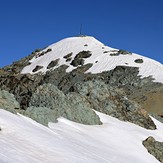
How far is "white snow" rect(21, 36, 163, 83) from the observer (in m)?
73.3

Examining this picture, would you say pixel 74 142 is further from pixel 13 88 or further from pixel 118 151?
pixel 13 88

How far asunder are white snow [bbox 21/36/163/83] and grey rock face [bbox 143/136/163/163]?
45696 mm

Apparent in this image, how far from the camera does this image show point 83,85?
30.3 m

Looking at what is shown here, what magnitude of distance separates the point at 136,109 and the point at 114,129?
8.01 metres

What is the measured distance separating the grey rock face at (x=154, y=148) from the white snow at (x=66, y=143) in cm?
41

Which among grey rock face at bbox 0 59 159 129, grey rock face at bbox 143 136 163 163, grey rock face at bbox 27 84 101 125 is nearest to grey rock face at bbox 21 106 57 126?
grey rock face at bbox 0 59 159 129

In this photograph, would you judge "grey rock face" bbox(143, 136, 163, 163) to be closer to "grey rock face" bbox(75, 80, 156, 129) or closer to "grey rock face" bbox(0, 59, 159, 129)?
"grey rock face" bbox(0, 59, 159, 129)

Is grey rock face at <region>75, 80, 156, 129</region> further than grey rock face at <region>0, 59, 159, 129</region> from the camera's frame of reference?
Yes

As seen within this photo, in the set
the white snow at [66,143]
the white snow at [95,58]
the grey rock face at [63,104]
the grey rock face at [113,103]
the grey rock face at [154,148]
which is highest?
the white snow at [95,58]

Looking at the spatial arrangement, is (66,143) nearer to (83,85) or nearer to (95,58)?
(83,85)

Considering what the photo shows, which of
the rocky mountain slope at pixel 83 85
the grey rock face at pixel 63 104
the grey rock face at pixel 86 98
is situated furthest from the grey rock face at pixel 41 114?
the grey rock face at pixel 63 104

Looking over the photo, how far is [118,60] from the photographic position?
7906cm

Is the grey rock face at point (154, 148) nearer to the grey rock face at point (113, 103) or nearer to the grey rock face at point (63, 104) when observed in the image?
the grey rock face at point (63, 104)

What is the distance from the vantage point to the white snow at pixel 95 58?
73.3 meters
